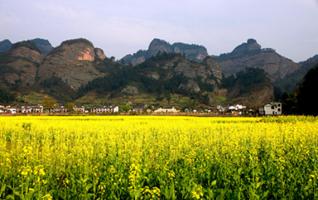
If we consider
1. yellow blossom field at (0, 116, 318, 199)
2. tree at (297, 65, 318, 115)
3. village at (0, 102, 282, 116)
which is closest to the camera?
yellow blossom field at (0, 116, 318, 199)

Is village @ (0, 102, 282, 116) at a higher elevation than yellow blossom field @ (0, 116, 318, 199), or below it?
higher

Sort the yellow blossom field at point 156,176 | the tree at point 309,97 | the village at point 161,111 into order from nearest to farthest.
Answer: the yellow blossom field at point 156,176
the tree at point 309,97
the village at point 161,111

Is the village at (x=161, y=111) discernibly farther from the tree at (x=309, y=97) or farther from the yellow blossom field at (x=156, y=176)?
the yellow blossom field at (x=156, y=176)

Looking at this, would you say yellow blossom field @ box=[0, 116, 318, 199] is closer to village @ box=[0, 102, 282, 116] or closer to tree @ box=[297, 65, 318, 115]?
tree @ box=[297, 65, 318, 115]

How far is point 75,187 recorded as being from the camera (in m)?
9.24

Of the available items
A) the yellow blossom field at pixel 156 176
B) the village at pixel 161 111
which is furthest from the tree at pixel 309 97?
the yellow blossom field at pixel 156 176

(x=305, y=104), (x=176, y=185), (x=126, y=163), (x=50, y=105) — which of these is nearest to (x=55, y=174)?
(x=126, y=163)

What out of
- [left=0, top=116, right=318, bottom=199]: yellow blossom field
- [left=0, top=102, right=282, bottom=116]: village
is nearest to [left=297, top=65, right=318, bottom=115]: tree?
[left=0, top=102, right=282, bottom=116]: village

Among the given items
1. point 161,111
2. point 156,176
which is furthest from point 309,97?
point 161,111

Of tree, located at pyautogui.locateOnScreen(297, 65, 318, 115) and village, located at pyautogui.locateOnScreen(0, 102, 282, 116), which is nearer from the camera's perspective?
tree, located at pyautogui.locateOnScreen(297, 65, 318, 115)

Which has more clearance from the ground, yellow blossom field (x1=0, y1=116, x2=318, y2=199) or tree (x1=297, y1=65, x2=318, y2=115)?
tree (x1=297, y1=65, x2=318, y2=115)

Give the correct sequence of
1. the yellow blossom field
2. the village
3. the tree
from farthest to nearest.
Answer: the village, the tree, the yellow blossom field

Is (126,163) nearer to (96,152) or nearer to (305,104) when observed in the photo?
(96,152)

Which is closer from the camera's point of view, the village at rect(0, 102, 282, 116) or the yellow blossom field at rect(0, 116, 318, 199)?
the yellow blossom field at rect(0, 116, 318, 199)
